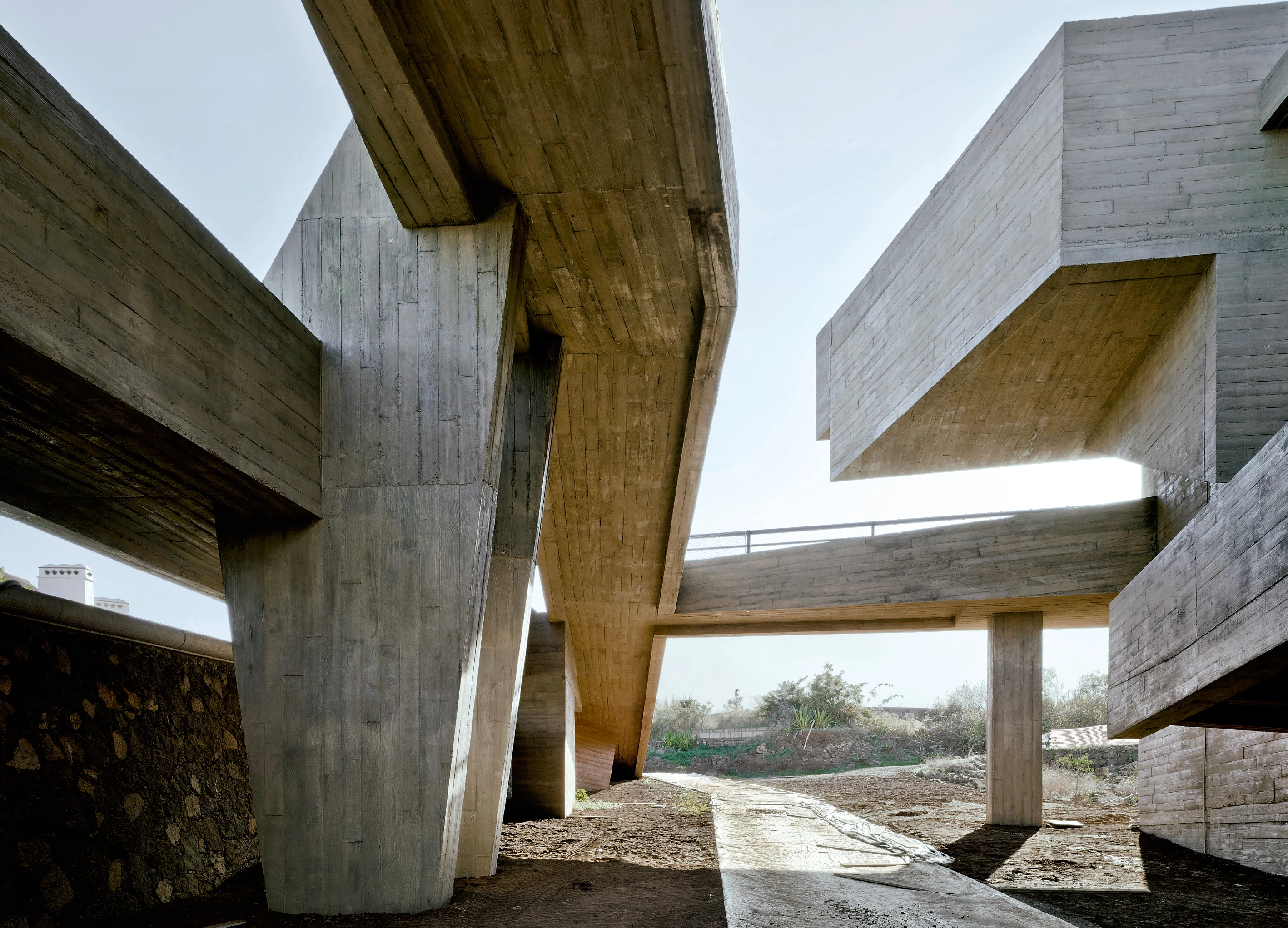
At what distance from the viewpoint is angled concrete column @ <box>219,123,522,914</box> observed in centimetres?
562

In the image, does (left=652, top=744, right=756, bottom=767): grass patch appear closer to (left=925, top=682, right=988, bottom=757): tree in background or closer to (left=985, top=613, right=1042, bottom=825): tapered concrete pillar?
(left=925, top=682, right=988, bottom=757): tree in background

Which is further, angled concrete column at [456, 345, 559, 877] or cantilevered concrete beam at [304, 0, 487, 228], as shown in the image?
angled concrete column at [456, 345, 559, 877]

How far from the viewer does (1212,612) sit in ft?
16.0

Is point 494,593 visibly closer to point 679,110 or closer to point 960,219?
point 679,110

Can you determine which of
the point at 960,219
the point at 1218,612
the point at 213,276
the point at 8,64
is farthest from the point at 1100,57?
the point at 8,64

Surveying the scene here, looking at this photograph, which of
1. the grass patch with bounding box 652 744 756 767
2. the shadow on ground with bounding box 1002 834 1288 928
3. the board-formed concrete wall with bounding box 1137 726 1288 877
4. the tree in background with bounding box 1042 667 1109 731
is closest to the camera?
the shadow on ground with bounding box 1002 834 1288 928

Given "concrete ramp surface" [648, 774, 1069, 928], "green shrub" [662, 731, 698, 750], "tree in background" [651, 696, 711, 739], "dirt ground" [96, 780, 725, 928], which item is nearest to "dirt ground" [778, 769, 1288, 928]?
"concrete ramp surface" [648, 774, 1069, 928]

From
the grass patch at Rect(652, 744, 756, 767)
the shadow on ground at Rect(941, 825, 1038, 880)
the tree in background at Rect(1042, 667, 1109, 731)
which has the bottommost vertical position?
the grass patch at Rect(652, 744, 756, 767)

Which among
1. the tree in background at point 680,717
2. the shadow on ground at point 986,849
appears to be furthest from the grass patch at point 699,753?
the shadow on ground at point 986,849

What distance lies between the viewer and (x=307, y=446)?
236 inches

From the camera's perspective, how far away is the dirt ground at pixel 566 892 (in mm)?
5273

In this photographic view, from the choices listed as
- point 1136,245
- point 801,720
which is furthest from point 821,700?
point 1136,245

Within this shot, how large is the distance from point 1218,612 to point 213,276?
18.8ft

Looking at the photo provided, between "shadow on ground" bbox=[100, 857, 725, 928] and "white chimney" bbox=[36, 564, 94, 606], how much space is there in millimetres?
4091
